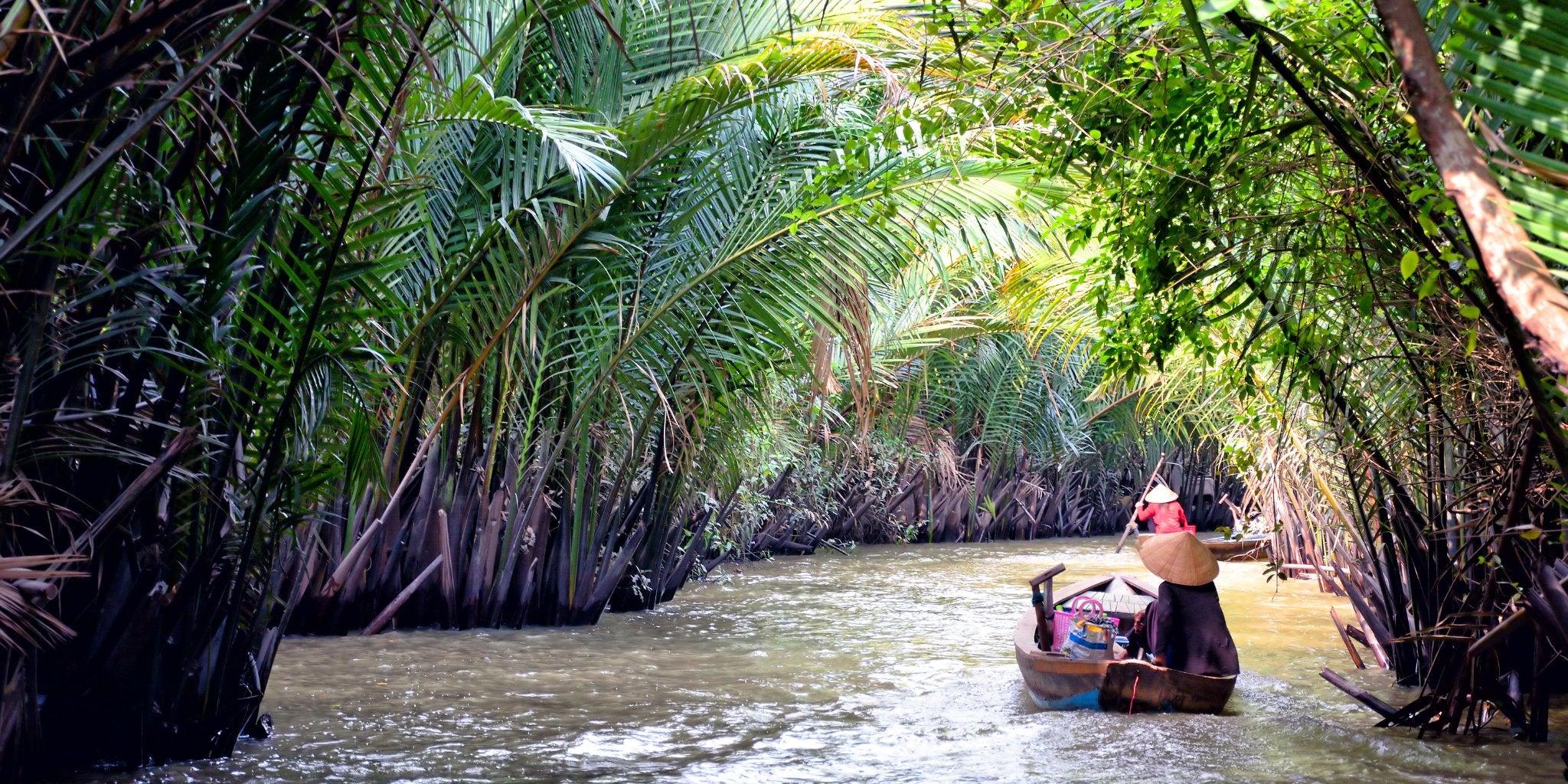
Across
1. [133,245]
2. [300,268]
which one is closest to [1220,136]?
[300,268]

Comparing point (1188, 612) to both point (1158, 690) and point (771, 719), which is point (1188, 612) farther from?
point (771, 719)

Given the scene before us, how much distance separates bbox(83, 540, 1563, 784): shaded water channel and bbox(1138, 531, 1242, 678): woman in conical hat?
334 millimetres

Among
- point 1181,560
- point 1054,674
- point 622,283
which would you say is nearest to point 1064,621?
point 1054,674

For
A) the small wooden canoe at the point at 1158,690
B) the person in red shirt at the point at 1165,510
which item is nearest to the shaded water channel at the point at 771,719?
the small wooden canoe at the point at 1158,690

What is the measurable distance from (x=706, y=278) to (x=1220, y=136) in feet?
14.0

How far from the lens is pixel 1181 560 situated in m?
7.15

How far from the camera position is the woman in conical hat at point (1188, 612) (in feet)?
23.4

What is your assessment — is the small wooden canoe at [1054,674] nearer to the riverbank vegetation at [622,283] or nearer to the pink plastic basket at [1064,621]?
the pink plastic basket at [1064,621]

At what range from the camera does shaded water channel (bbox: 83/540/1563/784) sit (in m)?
5.56

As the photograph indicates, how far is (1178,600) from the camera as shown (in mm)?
7184

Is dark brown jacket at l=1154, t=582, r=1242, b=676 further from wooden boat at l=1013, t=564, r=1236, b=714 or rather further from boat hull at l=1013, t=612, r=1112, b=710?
boat hull at l=1013, t=612, r=1112, b=710

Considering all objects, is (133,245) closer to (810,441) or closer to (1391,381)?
(1391,381)

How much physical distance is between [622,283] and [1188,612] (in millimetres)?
4246

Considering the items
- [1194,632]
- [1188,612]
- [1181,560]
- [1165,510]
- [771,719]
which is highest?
[1165,510]
